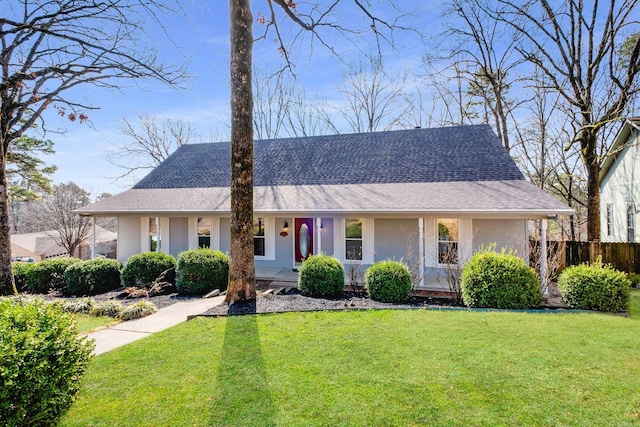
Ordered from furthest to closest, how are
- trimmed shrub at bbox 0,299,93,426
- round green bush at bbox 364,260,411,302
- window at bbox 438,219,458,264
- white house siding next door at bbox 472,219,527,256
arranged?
window at bbox 438,219,458,264 → white house siding next door at bbox 472,219,527,256 → round green bush at bbox 364,260,411,302 → trimmed shrub at bbox 0,299,93,426

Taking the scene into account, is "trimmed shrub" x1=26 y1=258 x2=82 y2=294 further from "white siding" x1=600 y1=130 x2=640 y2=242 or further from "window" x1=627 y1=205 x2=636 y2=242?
"window" x1=627 y1=205 x2=636 y2=242

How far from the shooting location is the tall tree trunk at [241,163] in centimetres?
751

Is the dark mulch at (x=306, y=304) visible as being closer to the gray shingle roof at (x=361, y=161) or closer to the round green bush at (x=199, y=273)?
the round green bush at (x=199, y=273)

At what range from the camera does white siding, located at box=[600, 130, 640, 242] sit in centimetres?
1442

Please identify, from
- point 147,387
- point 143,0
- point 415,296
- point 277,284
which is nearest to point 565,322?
point 415,296

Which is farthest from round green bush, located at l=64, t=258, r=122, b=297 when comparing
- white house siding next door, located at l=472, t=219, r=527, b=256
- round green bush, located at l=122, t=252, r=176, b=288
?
white house siding next door, located at l=472, t=219, r=527, b=256

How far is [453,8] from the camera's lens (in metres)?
18.0

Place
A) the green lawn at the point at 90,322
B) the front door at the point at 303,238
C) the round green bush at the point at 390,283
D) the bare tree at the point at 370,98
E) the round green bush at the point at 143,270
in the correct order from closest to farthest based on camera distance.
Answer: the green lawn at the point at 90,322 < the round green bush at the point at 390,283 < the round green bush at the point at 143,270 < the front door at the point at 303,238 < the bare tree at the point at 370,98

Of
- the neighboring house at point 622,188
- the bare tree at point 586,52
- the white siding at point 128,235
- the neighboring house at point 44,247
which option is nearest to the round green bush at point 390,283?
the white siding at point 128,235

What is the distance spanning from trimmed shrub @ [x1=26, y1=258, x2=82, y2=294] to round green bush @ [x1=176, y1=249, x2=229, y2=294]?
4.18 meters

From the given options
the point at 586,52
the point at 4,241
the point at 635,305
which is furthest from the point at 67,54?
the point at 586,52

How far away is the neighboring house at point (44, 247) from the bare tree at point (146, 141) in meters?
5.30

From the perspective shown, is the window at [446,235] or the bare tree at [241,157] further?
the window at [446,235]

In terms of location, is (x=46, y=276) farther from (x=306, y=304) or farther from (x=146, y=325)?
(x=306, y=304)
